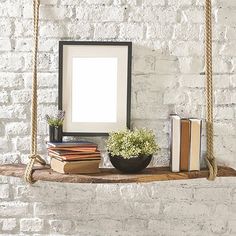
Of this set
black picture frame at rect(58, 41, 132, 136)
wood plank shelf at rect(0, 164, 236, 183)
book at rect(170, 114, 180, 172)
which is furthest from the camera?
black picture frame at rect(58, 41, 132, 136)

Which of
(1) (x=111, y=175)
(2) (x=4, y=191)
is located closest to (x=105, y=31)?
(1) (x=111, y=175)

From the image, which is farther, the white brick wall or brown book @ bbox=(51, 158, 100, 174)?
the white brick wall

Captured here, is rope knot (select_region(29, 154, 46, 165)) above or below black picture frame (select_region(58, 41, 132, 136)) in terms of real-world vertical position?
below

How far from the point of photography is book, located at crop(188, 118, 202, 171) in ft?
6.87

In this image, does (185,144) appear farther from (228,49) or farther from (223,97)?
(228,49)

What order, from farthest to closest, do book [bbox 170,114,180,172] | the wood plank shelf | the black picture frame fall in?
the black picture frame → book [bbox 170,114,180,172] → the wood plank shelf

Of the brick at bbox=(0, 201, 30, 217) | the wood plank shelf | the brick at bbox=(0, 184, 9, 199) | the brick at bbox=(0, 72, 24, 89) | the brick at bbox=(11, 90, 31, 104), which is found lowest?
the brick at bbox=(0, 201, 30, 217)

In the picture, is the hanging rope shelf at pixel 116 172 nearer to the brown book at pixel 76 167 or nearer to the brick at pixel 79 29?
the brown book at pixel 76 167

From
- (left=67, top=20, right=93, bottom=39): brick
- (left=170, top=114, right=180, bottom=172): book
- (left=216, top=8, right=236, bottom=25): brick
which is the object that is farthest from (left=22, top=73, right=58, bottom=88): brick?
(left=216, top=8, right=236, bottom=25): brick

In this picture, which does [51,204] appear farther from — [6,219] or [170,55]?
[170,55]

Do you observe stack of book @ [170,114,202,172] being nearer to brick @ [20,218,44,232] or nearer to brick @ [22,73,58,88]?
brick @ [22,73,58,88]

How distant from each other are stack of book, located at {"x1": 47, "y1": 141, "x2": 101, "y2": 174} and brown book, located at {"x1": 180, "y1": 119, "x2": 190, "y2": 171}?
1.21 ft

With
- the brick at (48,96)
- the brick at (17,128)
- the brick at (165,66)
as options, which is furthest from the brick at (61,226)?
the brick at (165,66)

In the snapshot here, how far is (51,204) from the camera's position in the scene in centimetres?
230
